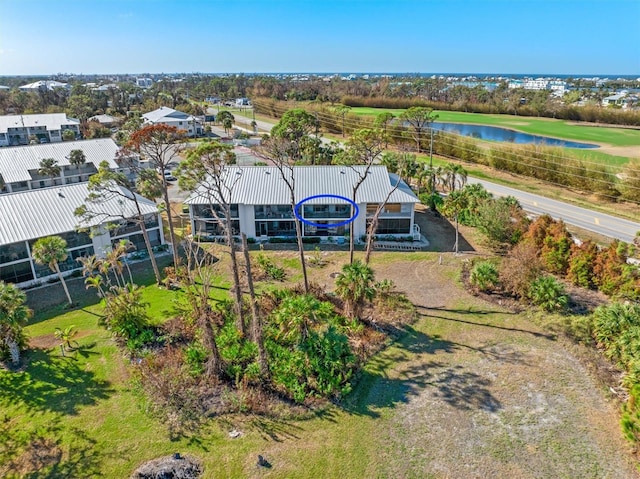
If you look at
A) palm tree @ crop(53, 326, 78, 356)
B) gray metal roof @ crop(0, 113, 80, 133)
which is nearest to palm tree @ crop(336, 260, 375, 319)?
palm tree @ crop(53, 326, 78, 356)

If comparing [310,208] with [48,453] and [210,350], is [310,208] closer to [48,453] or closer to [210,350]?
[210,350]

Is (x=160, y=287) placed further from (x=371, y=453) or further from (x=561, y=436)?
(x=561, y=436)

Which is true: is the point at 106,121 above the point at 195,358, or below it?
above

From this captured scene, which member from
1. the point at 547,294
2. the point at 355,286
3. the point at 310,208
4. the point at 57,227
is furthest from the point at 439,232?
the point at 57,227

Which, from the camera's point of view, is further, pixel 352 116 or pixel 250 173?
pixel 352 116

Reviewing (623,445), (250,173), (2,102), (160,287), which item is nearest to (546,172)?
(250,173)

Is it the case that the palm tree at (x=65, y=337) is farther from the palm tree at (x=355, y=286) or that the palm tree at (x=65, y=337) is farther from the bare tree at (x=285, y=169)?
the palm tree at (x=355, y=286)
